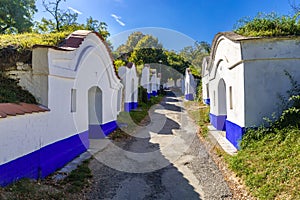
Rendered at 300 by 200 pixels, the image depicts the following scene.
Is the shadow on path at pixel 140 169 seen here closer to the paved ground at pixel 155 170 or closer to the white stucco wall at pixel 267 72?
the paved ground at pixel 155 170

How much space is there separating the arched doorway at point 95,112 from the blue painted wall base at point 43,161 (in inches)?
94.0

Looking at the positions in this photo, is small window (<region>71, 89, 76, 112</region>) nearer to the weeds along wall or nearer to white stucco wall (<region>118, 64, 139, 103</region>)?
the weeds along wall

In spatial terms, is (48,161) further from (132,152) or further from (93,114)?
(93,114)

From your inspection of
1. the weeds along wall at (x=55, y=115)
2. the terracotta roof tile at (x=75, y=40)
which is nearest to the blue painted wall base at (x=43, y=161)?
the weeds along wall at (x=55, y=115)

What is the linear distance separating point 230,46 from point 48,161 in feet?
22.1

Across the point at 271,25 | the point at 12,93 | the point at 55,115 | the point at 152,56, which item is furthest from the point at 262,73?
the point at 152,56

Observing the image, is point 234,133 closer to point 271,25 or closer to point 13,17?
point 271,25

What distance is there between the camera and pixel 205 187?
581 cm

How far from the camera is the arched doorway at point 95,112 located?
11000 mm

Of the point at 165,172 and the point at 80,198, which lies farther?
the point at 165,172

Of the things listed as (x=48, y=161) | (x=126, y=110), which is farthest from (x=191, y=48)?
(x=48, y=161)

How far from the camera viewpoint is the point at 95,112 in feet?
36.2

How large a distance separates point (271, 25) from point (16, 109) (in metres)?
7.78

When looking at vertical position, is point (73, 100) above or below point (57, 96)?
below
